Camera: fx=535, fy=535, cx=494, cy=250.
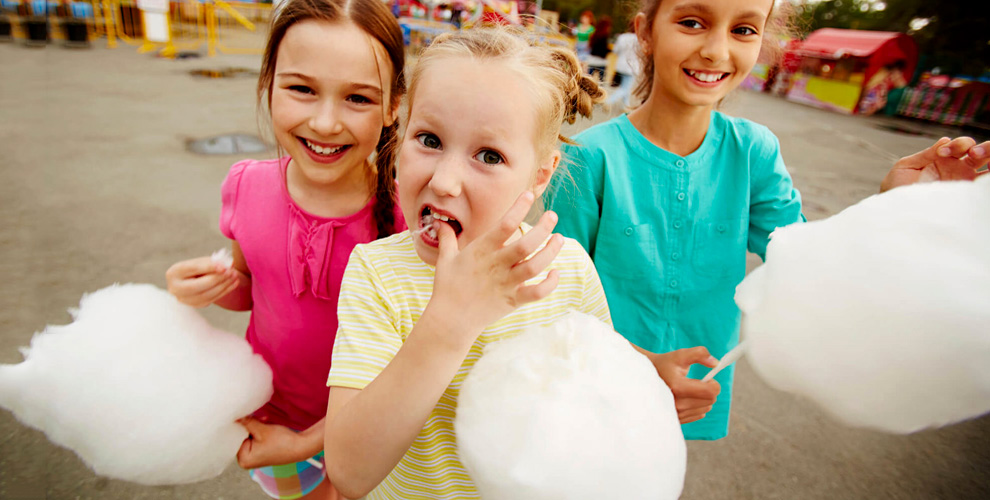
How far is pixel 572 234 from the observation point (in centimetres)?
146

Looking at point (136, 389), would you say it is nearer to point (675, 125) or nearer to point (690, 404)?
point (690, 404)

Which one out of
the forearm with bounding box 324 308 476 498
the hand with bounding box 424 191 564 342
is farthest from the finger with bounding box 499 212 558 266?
the forearm with bounding box 324 308 476 498

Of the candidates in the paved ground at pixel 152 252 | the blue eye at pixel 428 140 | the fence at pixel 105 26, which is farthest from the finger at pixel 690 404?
the fence at pixel 105 26

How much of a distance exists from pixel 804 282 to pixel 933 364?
0.65 ft

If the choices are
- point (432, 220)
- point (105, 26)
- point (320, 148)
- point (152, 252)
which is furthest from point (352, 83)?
point (105, 26)

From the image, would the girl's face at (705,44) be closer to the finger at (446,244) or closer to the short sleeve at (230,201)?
the finger at (446,244)

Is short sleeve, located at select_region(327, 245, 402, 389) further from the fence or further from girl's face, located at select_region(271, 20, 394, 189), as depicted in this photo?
the fence

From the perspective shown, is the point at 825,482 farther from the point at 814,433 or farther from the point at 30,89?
the point at 30,89

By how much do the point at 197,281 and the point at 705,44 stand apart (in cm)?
138

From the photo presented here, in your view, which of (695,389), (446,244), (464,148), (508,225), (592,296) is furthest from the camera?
(592,296)

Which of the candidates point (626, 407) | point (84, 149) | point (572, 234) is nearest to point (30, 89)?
point (84, 149)

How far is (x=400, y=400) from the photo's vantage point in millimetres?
789

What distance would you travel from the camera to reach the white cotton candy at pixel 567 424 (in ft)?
2.61

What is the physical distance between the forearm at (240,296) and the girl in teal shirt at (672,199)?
92 cm
